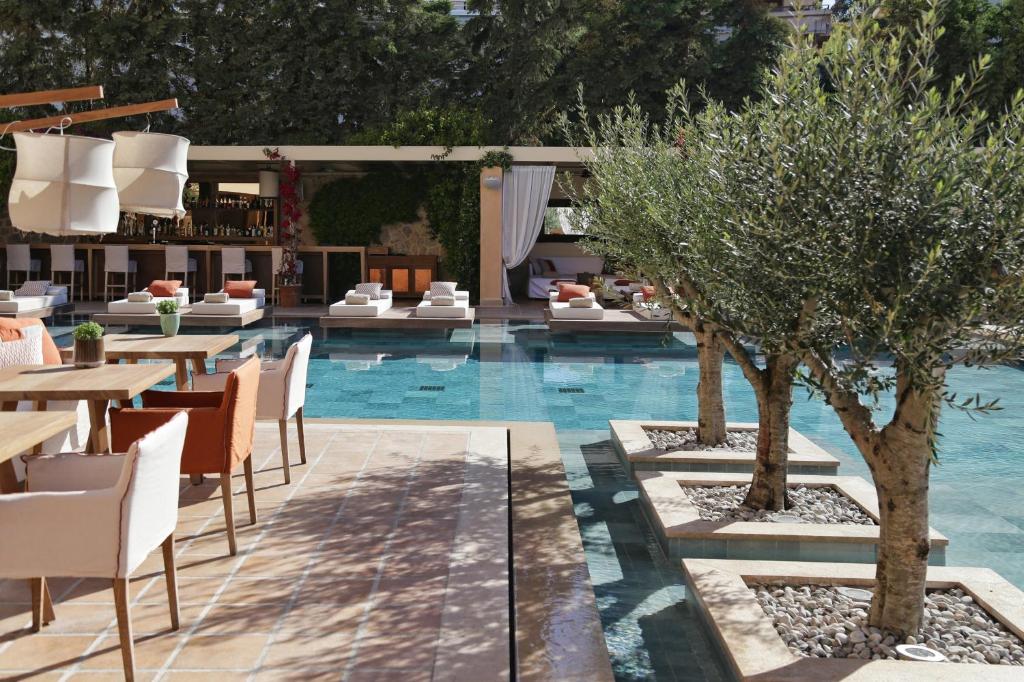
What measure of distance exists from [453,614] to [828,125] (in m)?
2.28

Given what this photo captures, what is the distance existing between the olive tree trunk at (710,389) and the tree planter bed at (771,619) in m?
2.28

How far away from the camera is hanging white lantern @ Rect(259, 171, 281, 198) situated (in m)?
17.0

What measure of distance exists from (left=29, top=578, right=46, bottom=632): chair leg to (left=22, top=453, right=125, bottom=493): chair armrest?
0.38m

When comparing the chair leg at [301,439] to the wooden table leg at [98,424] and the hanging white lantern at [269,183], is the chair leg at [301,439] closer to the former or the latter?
the wooden table leg at [98,424]

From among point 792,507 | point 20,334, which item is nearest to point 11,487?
point 20,334

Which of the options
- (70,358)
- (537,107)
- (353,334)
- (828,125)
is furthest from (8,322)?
(537,107)

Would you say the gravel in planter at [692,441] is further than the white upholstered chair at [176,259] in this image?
No

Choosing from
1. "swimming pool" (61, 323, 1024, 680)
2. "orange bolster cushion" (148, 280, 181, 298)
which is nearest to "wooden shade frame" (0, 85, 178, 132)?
"swimming pool" (61, 323, 1024, 680)

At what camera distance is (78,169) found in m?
4.38

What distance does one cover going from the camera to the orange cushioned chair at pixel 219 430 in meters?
4.07

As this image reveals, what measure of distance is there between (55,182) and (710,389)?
14.0ft

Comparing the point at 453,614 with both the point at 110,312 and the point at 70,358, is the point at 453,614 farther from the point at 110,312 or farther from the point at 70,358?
the point at 110,312

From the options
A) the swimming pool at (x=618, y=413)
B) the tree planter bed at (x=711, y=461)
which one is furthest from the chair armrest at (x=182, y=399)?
the tree planter bed at (x=711, y=461)

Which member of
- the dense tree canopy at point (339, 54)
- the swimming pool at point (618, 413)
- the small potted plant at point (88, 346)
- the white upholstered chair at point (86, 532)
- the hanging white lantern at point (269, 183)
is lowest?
the swimming pool at point (618, 413)
